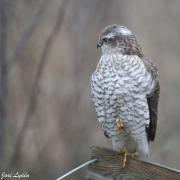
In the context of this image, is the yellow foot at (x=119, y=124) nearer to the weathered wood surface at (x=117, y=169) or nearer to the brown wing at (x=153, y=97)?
the brown wing at (x=153, y=97)

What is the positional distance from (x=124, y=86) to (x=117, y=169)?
1.98 ft

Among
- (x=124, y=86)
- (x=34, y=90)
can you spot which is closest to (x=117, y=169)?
(x=124, y=86)

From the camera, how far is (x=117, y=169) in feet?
12.8

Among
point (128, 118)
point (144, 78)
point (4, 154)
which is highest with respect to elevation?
point (144, 78)

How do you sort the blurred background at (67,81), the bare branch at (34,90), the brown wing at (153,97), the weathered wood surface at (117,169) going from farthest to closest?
the blurred background at (67,81) → the bare branch at (34,90) → the brown wing at (153,97) → the weathered wood surface at (117,169)

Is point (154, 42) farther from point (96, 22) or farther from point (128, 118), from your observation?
point (128, 118)

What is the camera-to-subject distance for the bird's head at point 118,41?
169 inches

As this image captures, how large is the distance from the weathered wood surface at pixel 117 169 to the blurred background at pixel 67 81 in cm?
184

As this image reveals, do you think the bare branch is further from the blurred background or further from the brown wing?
the brown wing

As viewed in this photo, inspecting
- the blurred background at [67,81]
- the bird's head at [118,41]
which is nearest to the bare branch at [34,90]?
the blurred background at [67,81]

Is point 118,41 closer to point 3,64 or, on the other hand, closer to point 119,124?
point 119,124

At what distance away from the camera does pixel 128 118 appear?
4383 millimetres

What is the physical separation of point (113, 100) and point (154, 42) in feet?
12.9

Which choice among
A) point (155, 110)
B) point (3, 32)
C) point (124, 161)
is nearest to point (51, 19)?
point (3, 32)
